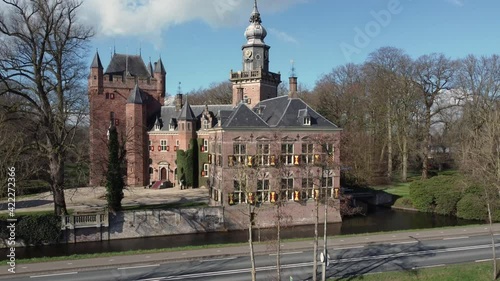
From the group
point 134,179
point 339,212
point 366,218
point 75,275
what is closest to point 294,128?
point 339,212

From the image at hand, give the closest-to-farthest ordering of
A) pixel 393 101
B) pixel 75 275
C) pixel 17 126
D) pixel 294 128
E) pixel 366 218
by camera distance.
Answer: pixel 75 275 → pixel 17 126 → pixel 294 128 → pixel 366 218 → pixel 393 101

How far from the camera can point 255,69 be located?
3806 centimetres

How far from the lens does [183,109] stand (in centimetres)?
4138

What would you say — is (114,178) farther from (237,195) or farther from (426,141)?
(426,141)

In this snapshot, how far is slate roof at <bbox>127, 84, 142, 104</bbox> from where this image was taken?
136 feet

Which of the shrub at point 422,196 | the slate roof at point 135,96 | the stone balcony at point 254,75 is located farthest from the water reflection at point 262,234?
the slate roof at point 135,96

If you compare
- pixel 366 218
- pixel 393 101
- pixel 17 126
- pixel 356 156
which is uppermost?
pixel 393 101

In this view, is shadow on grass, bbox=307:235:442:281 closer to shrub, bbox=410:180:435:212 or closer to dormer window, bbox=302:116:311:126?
dormer window, bbox=302:116:311:126

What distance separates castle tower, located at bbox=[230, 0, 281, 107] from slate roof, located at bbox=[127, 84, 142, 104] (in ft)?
32.2

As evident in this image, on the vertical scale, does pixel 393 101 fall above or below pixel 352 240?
above

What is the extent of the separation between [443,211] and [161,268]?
25167mm

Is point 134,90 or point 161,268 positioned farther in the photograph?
point 134,90

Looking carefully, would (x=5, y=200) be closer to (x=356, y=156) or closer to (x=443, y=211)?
(x=356, y=156)

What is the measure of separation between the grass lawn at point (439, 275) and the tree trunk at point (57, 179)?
17.5 m
